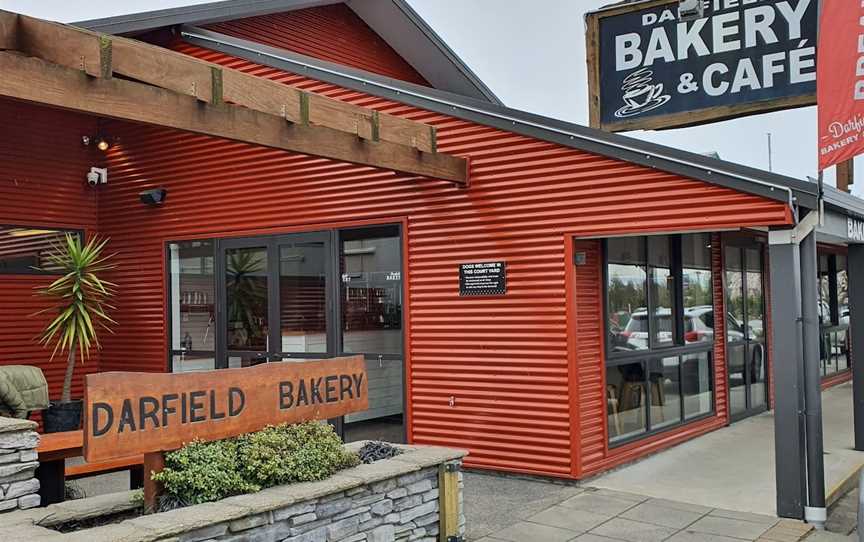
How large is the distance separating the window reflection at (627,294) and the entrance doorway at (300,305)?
2.00 metres

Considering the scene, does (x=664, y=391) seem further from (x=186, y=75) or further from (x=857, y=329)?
(x=186, y=75)

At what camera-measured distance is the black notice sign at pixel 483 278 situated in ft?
23.0

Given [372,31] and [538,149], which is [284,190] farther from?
[372,31]

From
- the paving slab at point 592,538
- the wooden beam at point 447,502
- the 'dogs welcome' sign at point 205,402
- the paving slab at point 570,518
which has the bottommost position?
the paving slab at point 592,538

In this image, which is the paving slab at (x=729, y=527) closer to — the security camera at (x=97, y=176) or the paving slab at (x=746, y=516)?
the paving slab at (x=746, y=516)

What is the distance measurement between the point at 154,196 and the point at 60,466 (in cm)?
463

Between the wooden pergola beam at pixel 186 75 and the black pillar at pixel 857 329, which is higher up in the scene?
the wooden pergola beam at pixel 186 75

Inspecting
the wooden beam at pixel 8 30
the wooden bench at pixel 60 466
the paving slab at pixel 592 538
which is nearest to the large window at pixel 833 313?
the paving slab at pixel 592 538

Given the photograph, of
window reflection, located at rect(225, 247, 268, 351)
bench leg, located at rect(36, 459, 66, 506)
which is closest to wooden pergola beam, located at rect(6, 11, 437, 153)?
bench leg, located at rect(36, 459, 66, 506)

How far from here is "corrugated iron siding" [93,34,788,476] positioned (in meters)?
6.41

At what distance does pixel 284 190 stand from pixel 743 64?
463 centimetres

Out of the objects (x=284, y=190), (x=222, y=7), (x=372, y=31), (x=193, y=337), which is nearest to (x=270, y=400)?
(x=284, y=190)

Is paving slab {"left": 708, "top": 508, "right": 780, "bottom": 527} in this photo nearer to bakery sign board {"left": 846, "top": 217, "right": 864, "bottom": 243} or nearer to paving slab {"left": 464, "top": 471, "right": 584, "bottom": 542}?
paving slab {"left": 464, "top": 471, "right": 584, "bottom": 542}

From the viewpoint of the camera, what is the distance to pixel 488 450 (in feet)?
23.0
